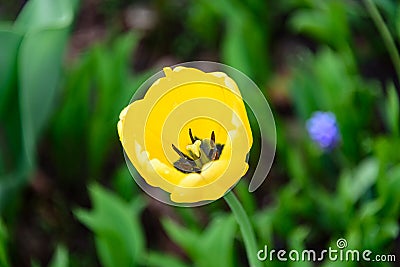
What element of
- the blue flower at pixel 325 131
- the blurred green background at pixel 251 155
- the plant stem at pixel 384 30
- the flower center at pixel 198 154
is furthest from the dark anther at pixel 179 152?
the blue flower at pixel 325 131

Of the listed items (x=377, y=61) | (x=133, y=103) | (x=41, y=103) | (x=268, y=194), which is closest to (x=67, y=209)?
(x=41, y=103)

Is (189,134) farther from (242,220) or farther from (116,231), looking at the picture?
(116,231)

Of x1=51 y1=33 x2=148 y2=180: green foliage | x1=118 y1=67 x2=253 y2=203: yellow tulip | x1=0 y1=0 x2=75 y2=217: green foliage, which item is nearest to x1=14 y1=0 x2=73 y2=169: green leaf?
x1=0 y1=0 x2=75 y2=217: green foliage

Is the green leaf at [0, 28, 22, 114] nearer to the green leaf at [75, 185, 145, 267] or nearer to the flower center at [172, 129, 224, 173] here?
the green leaf at [75, 185, 145, 267]

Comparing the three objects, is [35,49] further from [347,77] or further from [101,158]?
[347,77]

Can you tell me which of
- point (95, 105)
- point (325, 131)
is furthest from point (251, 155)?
point (95, 105)

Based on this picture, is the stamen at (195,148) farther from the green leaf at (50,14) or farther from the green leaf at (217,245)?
the green leaf at (50,14)

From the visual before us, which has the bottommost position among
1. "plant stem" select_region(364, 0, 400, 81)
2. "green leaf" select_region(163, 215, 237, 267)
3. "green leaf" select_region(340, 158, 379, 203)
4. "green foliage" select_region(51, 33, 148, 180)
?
"green leaf" select_region(340, 158, 379, 203)
